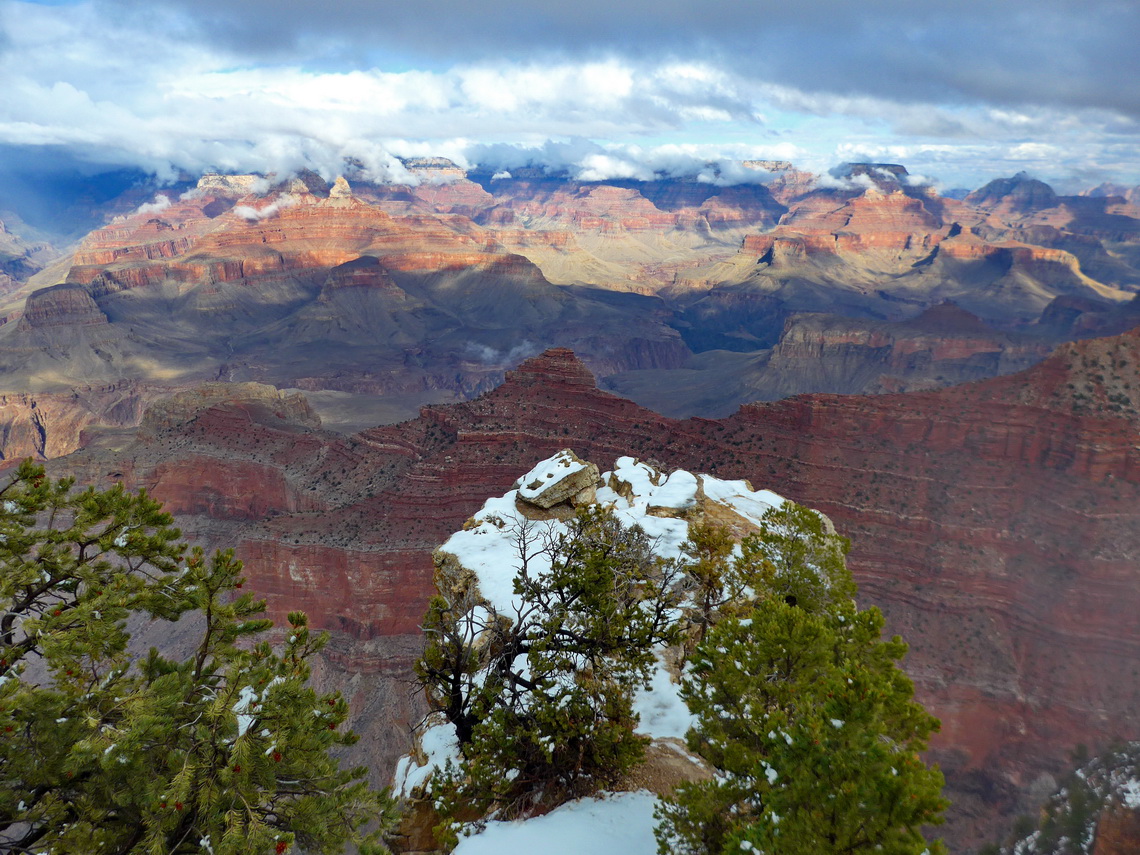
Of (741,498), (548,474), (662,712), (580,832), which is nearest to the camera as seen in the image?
(580,832)

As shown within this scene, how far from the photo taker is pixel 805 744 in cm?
1043

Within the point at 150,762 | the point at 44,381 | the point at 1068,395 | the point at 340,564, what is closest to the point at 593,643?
the point at 150,762

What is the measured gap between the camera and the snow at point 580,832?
47.5 ft

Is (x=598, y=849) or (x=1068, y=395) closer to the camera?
(x=598, y=849)

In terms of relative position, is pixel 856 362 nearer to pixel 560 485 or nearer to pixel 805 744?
pixel 560 485

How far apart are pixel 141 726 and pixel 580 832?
9617 millimetres

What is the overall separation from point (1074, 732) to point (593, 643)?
45453 millimetres

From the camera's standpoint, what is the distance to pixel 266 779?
12.6 meters

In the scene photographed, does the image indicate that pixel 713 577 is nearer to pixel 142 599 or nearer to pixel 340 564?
pixel 142 599

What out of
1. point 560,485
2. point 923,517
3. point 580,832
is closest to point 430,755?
point 580,832

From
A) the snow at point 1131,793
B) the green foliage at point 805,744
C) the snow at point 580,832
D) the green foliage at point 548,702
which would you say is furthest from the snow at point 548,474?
the snow at point 1131,793

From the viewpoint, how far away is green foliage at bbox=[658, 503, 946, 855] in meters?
9.38

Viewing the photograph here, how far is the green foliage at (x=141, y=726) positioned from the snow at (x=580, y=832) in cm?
257

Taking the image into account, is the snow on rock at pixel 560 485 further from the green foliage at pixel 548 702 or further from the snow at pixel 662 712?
the green foliage at pixel 548 702
